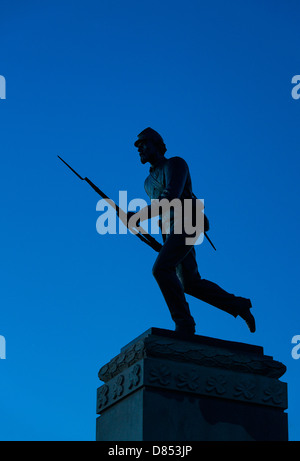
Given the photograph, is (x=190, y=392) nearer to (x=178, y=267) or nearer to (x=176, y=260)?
(x=176, y=260)

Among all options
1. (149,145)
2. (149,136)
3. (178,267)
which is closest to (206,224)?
(178,267)

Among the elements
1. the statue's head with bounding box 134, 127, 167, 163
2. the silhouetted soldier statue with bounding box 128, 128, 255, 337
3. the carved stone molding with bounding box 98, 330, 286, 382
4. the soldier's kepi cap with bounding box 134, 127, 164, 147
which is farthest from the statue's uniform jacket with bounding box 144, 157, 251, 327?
the carved stone molding with bounding box 98, 330, 286, 382

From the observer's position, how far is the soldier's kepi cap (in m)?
12.2

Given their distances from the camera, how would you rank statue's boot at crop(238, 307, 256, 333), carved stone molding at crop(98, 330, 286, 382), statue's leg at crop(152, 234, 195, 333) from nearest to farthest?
carved stone molding at crop(98, 330, 286, 382)
statue's leg at crop(152, 234, 195, 333)
statue's boot at crop(238, 307, 256, 333)

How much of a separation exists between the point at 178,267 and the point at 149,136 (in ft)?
6.20

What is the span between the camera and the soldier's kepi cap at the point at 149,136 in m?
12.2

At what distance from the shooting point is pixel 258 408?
11.0 m

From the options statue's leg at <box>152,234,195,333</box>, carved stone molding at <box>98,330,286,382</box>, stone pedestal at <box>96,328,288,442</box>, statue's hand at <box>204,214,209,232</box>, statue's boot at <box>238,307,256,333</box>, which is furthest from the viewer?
statue's hand at <box>204,214,209,232</box>

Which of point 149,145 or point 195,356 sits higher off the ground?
point 149,145

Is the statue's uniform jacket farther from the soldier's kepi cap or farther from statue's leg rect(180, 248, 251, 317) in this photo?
the soldier's kepi cap

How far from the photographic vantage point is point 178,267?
39.0ft

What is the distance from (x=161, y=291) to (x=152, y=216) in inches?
45.3
